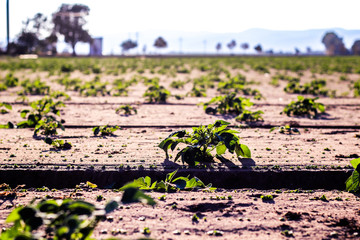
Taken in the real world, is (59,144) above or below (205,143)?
below

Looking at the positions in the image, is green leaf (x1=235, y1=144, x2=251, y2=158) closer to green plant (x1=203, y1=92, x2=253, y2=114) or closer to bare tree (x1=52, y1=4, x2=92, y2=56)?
green plant (x1=203, y1=92, x2=253, y2=114)

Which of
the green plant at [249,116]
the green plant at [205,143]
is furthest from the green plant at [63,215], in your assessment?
the green plant at [249,116]

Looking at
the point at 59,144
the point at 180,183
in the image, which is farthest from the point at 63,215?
the point at 59,144

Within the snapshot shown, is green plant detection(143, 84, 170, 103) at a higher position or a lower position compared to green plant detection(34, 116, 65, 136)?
higher

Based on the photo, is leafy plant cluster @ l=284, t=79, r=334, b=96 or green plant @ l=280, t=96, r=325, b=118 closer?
green plant @ l=280, t=96, r=325, b=118

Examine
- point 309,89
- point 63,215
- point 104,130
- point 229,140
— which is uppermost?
point 309,89

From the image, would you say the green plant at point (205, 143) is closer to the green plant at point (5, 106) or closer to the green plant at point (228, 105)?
the green plant at point (228, 105)

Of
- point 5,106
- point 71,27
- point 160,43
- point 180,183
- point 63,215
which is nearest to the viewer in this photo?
point 63,215

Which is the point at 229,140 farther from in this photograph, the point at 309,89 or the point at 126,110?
the point at 309,89

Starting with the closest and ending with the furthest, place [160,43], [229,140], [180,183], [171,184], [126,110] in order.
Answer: [171,184], [180,183], [229,140], [126,110], [160,43]

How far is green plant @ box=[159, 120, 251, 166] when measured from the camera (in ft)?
11.7

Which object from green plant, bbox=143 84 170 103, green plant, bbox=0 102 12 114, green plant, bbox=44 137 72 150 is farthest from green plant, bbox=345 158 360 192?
green plant, bbox=143 84 170 103

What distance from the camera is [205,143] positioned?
3729 mm

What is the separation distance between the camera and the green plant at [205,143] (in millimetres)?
3570
